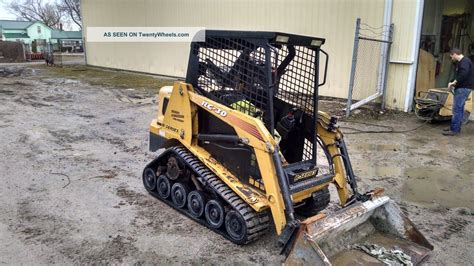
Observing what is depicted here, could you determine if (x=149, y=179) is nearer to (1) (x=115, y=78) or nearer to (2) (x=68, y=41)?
(1) (x=115, y=78)

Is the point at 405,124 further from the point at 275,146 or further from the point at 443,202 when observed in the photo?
the point at 275,146

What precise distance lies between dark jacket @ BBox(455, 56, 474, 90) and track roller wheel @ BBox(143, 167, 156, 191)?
5954 millimetres

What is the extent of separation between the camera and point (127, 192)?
4977mm

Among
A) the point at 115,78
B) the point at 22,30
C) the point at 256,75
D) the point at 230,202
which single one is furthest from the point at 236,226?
the point at 22,30

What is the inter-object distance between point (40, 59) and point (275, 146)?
30922mm

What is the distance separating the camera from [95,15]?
68.3 feet

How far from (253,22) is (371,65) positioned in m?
4.48

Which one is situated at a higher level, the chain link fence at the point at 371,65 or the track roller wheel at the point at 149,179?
the chain link fence at the point at 371,65

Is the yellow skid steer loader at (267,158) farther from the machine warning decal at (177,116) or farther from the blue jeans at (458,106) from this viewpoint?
the blue jeans at (458,106)

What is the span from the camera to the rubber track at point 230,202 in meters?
3.61

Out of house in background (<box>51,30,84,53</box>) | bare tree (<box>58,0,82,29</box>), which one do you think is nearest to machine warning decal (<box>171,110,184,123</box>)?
house in background (<box>51,30,84,53</box>)

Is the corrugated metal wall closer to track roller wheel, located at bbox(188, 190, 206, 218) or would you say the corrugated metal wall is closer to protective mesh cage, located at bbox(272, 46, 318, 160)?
protective mesh cage, located at bbox(272, 46, 318, 160)

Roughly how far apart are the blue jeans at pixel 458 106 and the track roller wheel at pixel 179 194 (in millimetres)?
5901

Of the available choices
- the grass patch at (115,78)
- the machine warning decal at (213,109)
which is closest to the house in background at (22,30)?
the grass patch at (115,78)
